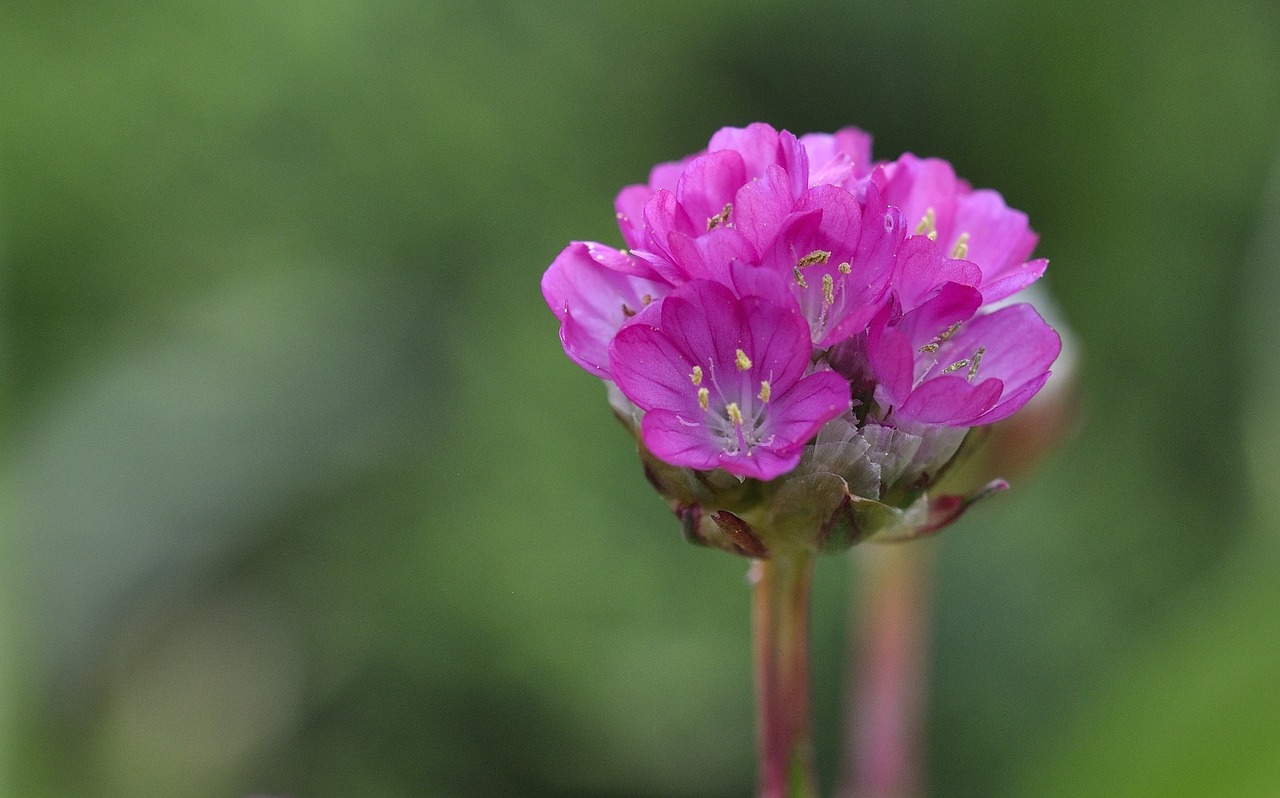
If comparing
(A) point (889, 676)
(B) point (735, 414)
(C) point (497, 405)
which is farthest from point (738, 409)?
(C) point (497, 405)

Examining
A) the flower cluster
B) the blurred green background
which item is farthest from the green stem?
the blurred green background

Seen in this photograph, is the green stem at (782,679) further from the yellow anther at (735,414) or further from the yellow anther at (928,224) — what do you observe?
the yellow anther at (928,224)

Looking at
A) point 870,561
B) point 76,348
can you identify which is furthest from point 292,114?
point 870,561

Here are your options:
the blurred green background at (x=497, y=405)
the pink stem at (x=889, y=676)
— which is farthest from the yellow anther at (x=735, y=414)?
the blurred green background at (x=497, y=405)

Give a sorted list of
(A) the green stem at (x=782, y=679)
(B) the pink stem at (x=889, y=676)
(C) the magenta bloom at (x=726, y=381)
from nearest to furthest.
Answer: (C) the magenta bloom at (x=726, y=381)
(A) the green stem at (x=782, y=679)
(B) the pink stem at (x=889, y=676)

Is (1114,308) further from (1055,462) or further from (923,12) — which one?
(923,12)

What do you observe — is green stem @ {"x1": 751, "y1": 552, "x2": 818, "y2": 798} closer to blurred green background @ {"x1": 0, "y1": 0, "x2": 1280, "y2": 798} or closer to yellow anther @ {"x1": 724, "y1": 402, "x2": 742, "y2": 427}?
yellow anther @ {"x1": 724, "y1": 402, "x2": 742, "y2": 427}
